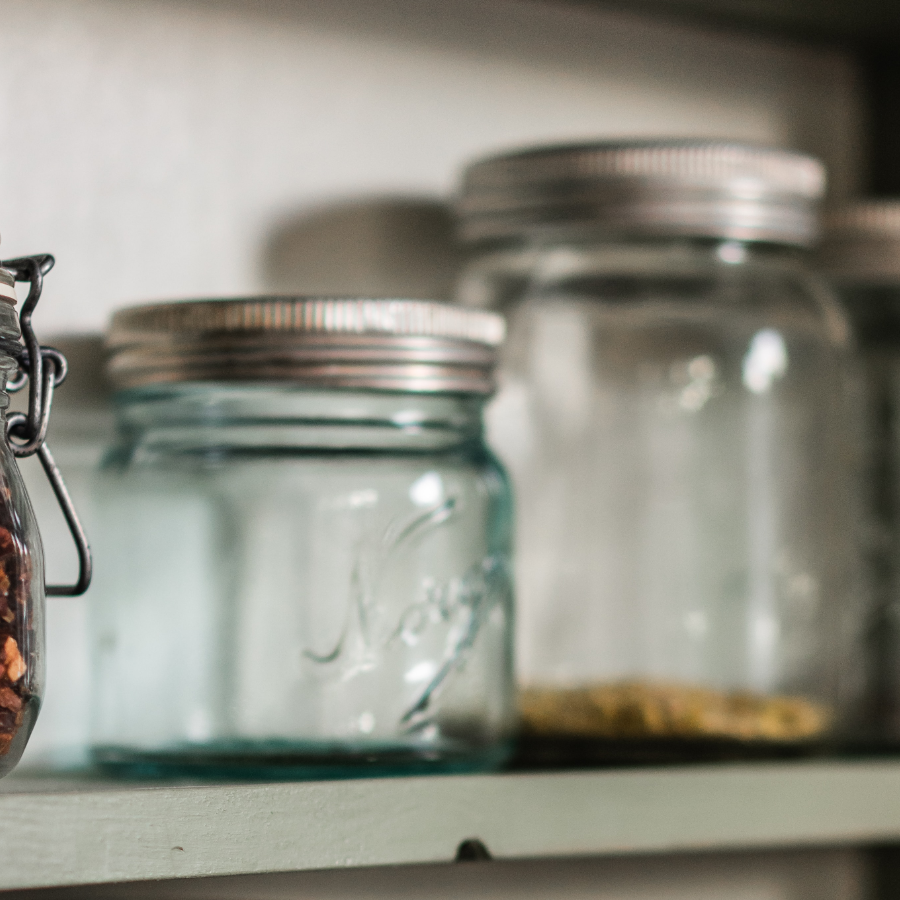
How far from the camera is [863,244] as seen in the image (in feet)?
2.26

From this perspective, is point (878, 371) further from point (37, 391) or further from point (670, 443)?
point (37, 391)

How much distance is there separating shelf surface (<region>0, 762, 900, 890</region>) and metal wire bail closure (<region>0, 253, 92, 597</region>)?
0.26ft

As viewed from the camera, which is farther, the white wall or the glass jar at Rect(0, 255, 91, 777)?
the white wall

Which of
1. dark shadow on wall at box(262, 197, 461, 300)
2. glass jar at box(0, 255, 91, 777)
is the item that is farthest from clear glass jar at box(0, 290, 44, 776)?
dark shadow on wall at box(262, 197, 461, 300)

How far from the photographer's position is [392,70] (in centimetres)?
68

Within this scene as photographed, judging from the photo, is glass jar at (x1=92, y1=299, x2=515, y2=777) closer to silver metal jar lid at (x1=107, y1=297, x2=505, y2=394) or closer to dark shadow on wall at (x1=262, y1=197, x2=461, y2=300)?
silver metal jar lid at (x1=107, y1=297, x2=505, y2=394)

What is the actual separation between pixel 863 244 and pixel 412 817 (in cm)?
39

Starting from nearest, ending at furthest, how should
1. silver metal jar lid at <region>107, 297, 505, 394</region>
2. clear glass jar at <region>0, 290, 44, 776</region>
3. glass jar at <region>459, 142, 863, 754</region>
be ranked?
clear glass jar at <region>0, 290, 44, 776</region>
silver metal jar lid at <region>107, 297, 505, 394</region>
glass jar at <region>459, 142, 863, 754</region>

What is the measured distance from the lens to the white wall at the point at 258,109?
59cm

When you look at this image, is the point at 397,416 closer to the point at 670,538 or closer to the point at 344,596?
the point at 344,596

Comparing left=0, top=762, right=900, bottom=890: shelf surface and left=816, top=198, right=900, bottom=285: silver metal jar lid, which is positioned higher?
left=816, top=198, right=900, bottom=285: silver metal jar lid

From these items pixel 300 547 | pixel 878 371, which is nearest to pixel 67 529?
pixel 300 547

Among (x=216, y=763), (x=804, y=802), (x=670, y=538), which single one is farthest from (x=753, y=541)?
(x=216, y=763)

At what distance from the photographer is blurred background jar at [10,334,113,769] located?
565 millimetres
